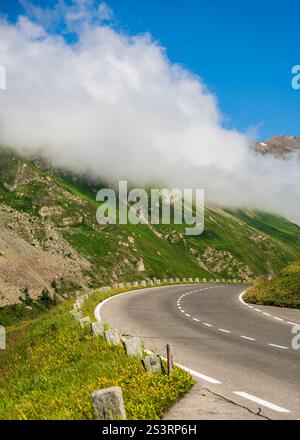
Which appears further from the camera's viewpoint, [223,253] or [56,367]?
[223,253]

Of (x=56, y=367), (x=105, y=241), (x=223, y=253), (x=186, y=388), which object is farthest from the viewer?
(x=223, y=253)

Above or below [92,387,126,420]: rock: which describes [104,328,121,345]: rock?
below

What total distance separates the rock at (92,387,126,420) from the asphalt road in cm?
245

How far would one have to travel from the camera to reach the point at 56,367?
15203mm

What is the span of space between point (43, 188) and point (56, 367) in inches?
5330

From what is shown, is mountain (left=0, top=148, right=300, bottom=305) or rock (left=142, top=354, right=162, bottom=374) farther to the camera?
mountain (left=0, top=148, right=300, bottom=305)

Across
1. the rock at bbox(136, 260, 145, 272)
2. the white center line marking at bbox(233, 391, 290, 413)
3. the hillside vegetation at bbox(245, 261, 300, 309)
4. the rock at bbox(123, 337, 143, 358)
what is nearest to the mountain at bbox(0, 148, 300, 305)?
the rock at bbox(136, 260, 145, 272)

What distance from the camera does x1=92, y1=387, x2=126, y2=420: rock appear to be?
24.9ft

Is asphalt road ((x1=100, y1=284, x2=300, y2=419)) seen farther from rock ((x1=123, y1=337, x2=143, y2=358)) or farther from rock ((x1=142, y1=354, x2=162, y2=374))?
rock ((x1=123, y1=337, x2=143, y2=358))

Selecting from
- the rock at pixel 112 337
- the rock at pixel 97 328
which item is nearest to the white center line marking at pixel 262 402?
the rock at pixel 112 337

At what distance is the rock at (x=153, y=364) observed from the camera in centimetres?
1078

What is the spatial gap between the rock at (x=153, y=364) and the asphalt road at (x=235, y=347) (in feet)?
3.60
